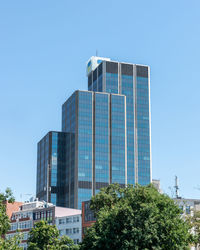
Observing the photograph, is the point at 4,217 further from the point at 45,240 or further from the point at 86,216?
the point at 86,216

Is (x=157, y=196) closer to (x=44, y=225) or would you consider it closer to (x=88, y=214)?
(x=44, y=225)

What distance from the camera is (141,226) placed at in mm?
100438

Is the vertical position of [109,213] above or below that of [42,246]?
above

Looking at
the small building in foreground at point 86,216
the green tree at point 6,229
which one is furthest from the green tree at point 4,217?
the small building in foreground at point 86,216

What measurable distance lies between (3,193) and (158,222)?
2788cm

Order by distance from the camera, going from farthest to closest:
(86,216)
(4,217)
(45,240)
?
1. (86,216)
2. (45,240)
3. (4,217)

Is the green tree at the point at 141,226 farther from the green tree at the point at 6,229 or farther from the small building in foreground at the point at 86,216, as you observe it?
the small building in foreground at the point at 86,216

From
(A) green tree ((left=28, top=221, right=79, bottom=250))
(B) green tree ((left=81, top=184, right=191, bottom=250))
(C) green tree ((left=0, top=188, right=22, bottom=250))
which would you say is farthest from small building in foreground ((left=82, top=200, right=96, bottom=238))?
(C) green tree ((left=0, top=188, right=22, bottom=250))

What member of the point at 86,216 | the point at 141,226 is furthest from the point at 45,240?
the point at 86,216

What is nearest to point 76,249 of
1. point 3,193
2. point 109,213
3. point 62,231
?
point 109,213

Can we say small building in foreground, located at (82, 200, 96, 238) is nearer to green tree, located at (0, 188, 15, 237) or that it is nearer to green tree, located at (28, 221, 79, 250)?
green tree, located at (28, 221, 79, 250)

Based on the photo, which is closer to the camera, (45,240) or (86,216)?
(45,240)

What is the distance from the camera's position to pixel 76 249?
11938 cm

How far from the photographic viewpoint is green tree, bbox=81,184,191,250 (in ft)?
325
